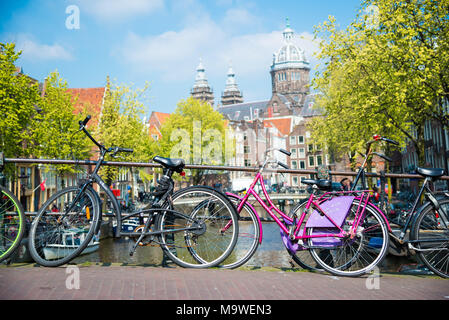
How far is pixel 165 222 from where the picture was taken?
15.9 feet

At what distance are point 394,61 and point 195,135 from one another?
3046 centimetres

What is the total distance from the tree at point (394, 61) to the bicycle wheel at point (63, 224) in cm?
1775

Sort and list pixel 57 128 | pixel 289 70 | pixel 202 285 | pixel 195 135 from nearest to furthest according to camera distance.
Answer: pixel 202 285 < pixel 57 128 < pixel 195 135 < pixel 289 70

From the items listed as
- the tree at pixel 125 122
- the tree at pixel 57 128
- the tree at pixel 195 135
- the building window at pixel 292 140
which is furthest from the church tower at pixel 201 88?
the tree at pixel 57 128

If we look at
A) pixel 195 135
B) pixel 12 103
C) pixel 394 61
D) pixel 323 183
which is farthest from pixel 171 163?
pixel 195 135

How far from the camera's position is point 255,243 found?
4.80 metres

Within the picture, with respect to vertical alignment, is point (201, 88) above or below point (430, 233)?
above

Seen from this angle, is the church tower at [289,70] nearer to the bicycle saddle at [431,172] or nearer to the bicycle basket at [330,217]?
the bicycle saddle at [431,172]

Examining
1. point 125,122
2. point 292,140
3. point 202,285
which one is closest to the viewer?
point 202,285

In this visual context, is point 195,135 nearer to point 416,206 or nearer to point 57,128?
point 57,128

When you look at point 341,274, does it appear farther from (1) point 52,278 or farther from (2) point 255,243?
(1) point 52,278

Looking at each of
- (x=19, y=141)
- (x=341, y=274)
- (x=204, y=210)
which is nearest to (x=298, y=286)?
(x=341, y=274)

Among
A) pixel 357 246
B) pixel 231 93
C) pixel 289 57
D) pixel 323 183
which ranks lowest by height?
pixel 357 246
